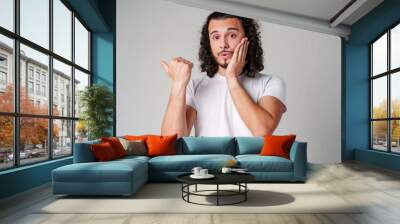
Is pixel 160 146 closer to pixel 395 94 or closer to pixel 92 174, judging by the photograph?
pixel 92 174

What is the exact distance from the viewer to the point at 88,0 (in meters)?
6.95

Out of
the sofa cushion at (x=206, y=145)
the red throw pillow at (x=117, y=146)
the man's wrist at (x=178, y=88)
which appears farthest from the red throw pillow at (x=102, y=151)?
the man's wrist at (x=178, y=88)

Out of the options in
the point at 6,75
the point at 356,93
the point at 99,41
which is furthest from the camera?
the point at 356,93

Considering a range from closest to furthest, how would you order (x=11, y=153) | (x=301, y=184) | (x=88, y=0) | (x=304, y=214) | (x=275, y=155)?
(x=304, y=214) < (x=11, y=153) < (x=301, y=184) < (x=275, y=155) < (x=88, y=0)

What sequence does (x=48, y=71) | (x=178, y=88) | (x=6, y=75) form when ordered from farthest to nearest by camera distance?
(x=178, y=88) < (x=48, y=71) < (x=6, y=75)

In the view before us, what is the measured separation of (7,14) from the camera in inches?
196

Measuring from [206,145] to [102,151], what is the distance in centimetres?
194

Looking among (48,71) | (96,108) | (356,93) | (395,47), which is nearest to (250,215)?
(48,71)

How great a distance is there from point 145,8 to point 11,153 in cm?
419

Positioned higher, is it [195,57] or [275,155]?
[195,57]

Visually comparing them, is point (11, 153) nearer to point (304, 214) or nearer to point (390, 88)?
point (304, 214)

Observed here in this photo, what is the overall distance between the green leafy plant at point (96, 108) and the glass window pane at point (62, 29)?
0.83 metres

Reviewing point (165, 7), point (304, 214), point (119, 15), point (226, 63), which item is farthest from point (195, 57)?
point (304, 214)

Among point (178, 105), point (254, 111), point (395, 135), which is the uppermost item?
point (178, 105)
